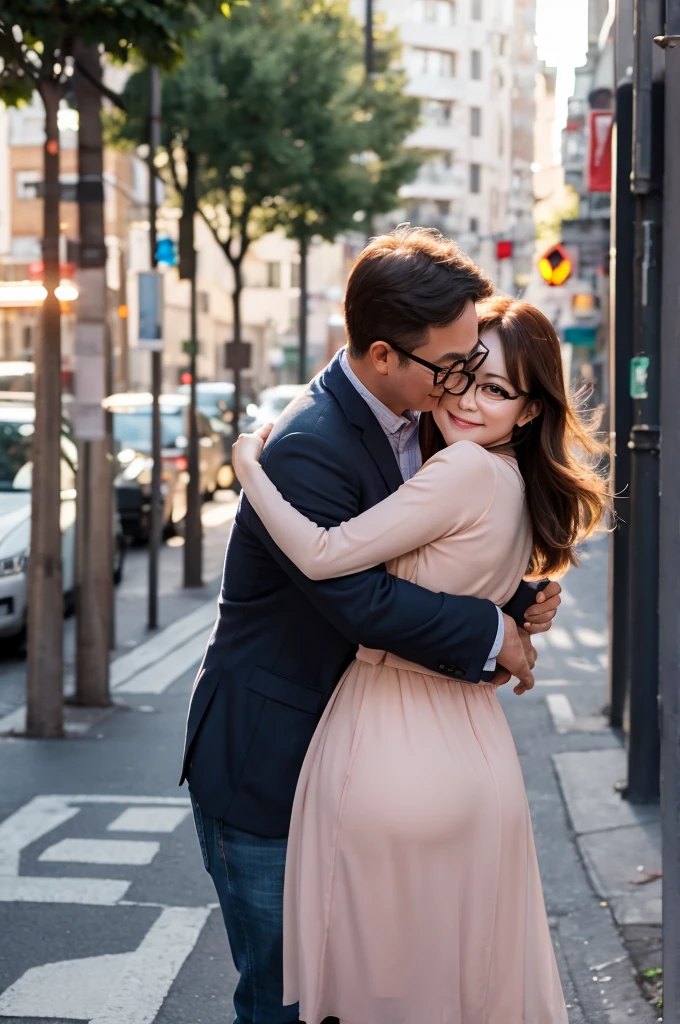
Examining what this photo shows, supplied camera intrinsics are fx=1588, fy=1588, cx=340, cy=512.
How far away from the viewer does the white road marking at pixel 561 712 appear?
8523 mm

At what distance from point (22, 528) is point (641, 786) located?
569cm

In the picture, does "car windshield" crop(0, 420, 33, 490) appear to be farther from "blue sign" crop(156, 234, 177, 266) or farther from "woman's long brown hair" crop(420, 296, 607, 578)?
"woman's long brown hair" crop(420, 296, 607, 578)

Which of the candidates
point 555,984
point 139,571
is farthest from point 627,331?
point 139,571

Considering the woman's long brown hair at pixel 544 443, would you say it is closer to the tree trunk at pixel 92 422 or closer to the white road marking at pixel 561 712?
the white road marking at pixel 561 712

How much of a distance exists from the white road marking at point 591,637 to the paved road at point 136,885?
2275 millimetres

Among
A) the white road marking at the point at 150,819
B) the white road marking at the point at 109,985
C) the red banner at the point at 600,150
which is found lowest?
the white road marking at the point at 150,819

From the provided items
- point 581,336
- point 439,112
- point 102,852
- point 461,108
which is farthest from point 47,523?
point 461,108

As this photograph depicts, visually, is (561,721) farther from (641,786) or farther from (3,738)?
(3,738)

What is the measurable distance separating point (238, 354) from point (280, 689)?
16.3 metres

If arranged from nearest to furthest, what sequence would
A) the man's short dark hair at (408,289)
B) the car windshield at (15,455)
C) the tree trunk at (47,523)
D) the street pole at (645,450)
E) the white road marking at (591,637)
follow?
the man's short dark hair at (408,289) → the street pole at (645,450) → the tree trunk at (47,523) → the white road marking at (591,637) → the car windshield at (15,455)

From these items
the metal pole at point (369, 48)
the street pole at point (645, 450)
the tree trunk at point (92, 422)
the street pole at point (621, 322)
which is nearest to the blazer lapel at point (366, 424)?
the street pole at point (645, 450)

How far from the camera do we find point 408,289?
2623 mm

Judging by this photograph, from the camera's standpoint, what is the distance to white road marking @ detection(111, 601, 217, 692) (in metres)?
10.6

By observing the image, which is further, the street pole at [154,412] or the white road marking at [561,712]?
the street pole at [154,412]
